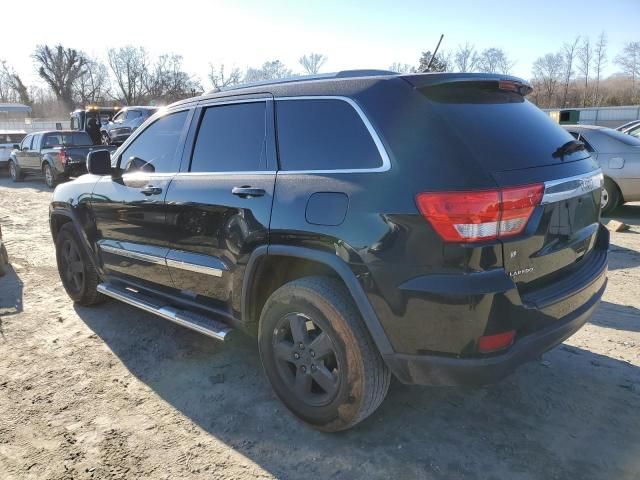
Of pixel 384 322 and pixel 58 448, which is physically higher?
pixel 384 322

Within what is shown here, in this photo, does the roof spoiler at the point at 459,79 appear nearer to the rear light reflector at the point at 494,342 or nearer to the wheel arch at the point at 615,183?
the rear light reflector at the point at 494,342

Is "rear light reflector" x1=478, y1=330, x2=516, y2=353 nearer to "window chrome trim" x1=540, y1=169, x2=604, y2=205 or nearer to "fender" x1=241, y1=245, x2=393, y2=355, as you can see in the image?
"fender" x1=241, y1=245, x2=393, y2=355

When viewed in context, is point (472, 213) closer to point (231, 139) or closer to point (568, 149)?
point (568, 149)

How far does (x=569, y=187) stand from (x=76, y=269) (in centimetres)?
425

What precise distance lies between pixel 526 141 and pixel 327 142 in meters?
1.02

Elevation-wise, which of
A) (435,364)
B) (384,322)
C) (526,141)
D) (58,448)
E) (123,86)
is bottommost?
(58,448)

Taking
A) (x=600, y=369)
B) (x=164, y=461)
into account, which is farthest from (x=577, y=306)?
(x=164, y=461)

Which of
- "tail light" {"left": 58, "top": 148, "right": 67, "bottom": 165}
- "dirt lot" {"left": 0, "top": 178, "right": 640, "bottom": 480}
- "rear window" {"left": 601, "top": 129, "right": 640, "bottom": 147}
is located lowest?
"dirt lot" {"left": 0, "top": 178, "right": 640, "bottom": 480}

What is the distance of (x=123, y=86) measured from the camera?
71625 mm

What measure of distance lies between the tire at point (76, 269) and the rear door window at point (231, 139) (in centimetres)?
190

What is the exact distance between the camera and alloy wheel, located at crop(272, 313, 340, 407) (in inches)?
106

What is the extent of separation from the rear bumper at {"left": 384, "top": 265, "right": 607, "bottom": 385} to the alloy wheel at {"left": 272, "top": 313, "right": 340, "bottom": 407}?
0.39 metres

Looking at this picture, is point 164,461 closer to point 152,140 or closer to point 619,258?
point 152,140

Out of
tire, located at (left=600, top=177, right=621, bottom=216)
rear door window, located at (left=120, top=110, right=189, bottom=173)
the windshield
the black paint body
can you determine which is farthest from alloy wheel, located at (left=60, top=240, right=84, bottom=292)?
the windshield
